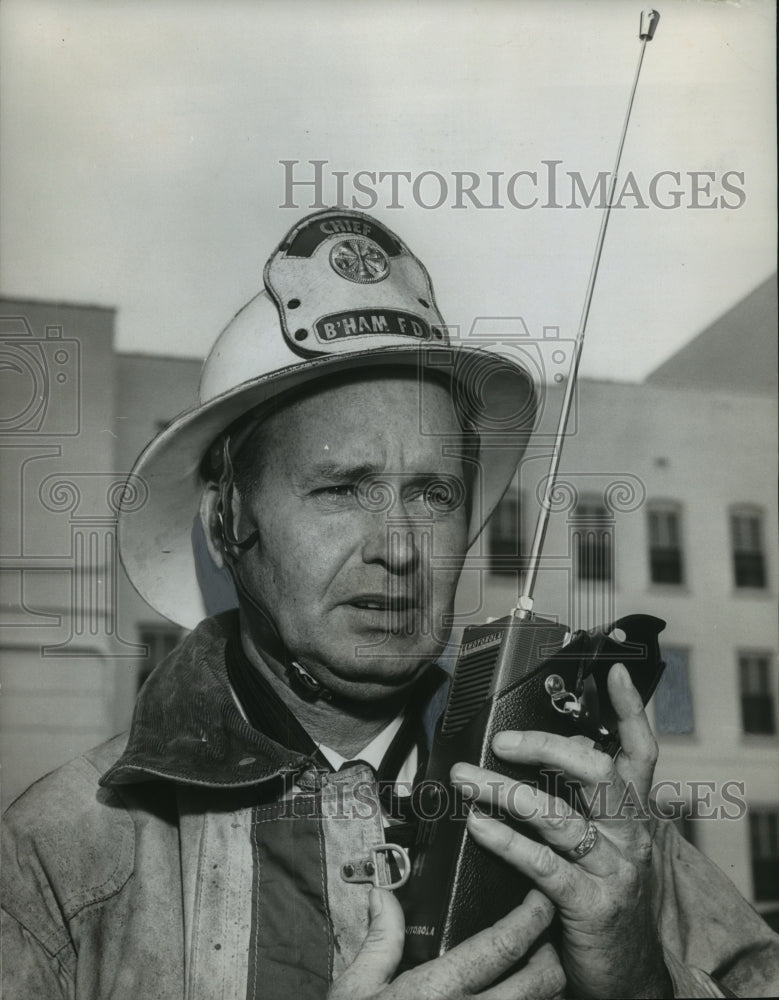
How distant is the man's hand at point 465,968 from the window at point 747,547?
4.33ft

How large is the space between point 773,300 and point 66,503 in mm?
2026

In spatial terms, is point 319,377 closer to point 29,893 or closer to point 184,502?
point 184,502

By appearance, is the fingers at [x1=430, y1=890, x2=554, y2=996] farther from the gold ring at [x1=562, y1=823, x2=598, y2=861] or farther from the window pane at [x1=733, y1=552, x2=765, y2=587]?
the window pane at [x1=733, y1=552, x2=765, y2=587]

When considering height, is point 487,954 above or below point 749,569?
below

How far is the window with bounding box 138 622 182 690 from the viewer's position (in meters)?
3.05

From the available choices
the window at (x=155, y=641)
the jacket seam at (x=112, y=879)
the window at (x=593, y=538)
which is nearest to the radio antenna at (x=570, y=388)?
the window at (x=593, y=538)

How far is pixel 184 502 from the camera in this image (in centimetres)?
304

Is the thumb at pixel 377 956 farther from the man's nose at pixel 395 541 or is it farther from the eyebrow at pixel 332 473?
the eyebrow at pixel 332 473

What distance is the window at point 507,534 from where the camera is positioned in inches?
126

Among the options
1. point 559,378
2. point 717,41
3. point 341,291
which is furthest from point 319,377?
point 717,41

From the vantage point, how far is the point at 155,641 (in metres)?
3.07
